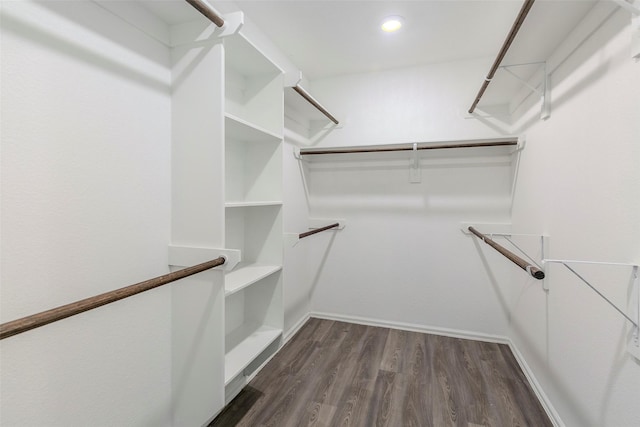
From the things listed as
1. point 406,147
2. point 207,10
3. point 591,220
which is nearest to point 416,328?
point 406,147

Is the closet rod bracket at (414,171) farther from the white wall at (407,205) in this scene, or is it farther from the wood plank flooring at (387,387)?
the wood plank flooring at (387,387)

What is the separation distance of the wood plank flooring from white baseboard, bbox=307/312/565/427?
0.12 ft

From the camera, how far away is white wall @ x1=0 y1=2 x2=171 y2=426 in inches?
33.1

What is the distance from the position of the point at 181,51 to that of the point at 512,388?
2597 millimetres

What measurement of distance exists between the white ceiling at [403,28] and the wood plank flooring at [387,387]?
6.50 ft

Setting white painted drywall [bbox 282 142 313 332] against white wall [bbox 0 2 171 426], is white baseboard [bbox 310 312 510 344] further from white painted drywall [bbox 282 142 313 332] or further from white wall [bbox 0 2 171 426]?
white wall [bbox 0 2 171 426]

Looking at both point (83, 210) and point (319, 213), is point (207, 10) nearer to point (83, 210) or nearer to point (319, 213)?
point (83, 210)

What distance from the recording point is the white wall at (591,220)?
104 cm

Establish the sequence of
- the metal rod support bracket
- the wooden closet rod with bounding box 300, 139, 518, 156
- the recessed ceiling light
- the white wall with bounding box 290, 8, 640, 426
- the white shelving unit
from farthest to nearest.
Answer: the wooden closet rod with bounding box 300, 139, 518, 156
the recessed ceiling light
the white shelving unit
the metal rod support bracket
the white wall with bounding box 290, 8, 640, 426

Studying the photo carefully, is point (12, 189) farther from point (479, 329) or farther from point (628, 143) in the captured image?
point (479, 329)

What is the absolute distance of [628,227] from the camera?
103 cm

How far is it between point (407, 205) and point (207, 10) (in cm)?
206

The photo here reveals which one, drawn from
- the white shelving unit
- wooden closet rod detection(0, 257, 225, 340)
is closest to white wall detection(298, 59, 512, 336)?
the white shelving unit

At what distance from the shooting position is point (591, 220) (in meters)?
1.24
